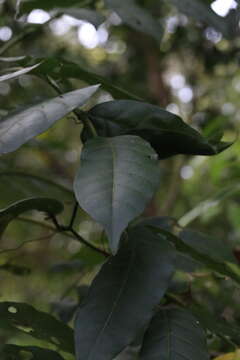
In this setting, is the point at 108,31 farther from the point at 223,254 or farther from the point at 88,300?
the point at 88,300

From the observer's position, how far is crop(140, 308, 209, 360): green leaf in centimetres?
65

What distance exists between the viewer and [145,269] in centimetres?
66

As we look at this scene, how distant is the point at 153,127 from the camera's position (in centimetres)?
69

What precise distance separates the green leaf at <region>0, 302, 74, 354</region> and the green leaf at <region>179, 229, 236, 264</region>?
29 cm

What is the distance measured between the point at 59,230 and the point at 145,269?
14 cm

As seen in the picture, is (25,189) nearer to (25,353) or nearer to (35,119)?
(25,353)

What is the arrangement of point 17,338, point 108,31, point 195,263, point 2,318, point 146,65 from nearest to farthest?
point 2,318, point 195,263, point 17,338, point 108,31, point 146,65

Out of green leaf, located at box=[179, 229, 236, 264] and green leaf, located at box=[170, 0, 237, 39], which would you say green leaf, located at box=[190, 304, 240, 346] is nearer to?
green leaf, located at box=[179, 229, 236, 264]

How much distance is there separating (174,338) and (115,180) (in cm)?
20

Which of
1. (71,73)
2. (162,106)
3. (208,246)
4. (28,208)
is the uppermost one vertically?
(71,73)

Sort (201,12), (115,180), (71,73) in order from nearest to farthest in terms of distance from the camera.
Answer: (115,180), (71,73), (201,12)

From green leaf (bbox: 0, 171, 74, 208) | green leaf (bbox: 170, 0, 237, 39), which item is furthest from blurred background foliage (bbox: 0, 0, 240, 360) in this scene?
green leaf (bbox: 170, 0, 237, 39)

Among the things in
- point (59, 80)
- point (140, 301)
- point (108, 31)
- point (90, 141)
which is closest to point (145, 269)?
point (140, 301)

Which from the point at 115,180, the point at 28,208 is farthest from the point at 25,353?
the point at 115,180
